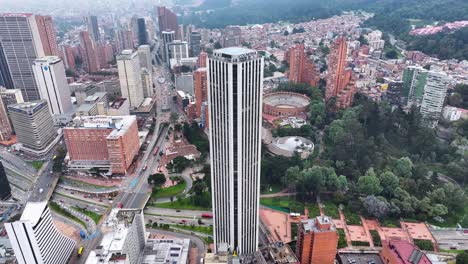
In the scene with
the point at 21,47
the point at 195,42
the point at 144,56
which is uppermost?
the point at 21,47

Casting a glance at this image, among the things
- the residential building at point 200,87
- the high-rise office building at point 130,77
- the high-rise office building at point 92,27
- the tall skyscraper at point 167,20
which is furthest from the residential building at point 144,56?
the high-rise office building at point 92,27

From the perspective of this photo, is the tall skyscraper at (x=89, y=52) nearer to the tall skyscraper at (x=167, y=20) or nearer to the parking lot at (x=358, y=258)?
the tall skyscraper at (x=167, y=20)

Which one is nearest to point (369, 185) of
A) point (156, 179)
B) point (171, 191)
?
point (171, 191)

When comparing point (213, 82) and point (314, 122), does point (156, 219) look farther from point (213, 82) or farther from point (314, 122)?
point (314, 122)

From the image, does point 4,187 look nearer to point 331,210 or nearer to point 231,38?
point 331,210

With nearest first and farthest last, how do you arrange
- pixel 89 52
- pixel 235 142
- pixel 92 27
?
pixel 235 142
pixel 89 52
pixel 92 27

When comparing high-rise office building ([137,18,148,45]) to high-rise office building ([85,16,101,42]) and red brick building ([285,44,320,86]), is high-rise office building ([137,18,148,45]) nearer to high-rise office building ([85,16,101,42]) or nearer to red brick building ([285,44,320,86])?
high-rise office building ([85,16,101,42])

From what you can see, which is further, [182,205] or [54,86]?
[54,86]

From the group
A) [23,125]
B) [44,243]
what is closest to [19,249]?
[44,243]
